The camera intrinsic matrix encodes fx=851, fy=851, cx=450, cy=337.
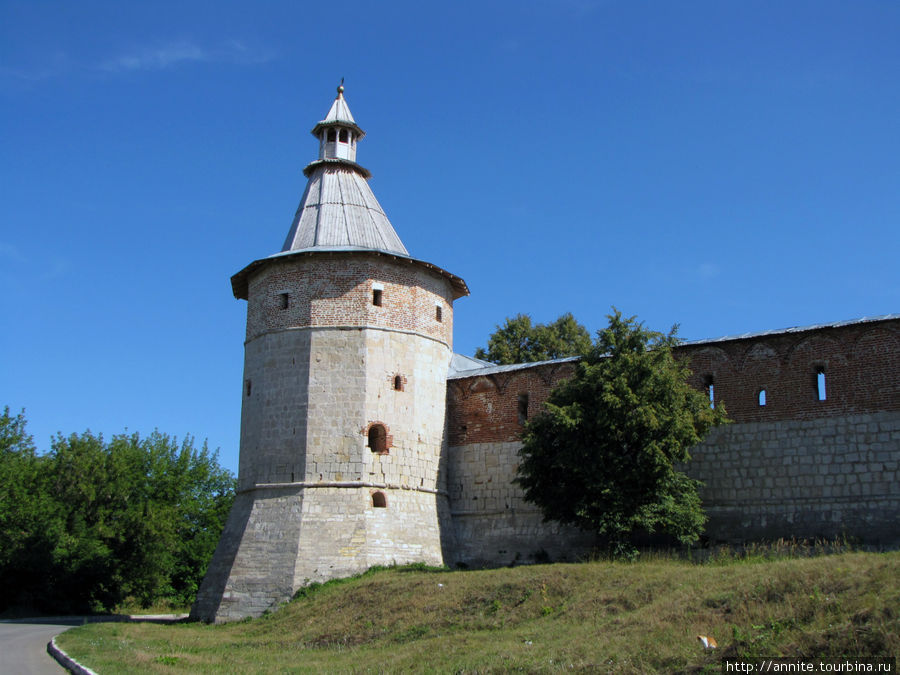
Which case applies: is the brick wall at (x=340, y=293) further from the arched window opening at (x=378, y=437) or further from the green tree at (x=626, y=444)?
the green tree at (x=626, y=444)

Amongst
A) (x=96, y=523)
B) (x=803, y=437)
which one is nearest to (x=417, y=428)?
(x=803, y=437)

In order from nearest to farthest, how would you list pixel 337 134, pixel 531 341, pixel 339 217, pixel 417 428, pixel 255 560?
pixel 255 560, pixel 417 428, pixel 339 217, pixel 337 134, pixel 531 341

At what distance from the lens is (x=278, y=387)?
72.5ft

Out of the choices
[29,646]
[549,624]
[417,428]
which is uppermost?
[417,428]

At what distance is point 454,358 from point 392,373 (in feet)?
12.6

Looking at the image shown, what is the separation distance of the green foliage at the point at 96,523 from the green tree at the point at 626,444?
58.4 feet

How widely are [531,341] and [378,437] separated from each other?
16188mm

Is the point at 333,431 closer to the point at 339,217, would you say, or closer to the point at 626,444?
the point at 339,217

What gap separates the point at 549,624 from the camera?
1340 cm

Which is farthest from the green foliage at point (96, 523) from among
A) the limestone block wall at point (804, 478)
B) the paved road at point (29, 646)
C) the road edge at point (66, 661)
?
the limestone block wall at point (804, 478)

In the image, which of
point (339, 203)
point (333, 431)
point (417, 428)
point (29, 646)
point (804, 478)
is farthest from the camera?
point (339, 203)

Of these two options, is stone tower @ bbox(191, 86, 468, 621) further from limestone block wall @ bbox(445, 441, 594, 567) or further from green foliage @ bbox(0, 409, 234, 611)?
green foliage @ bbox(0, 409, 234, 611)

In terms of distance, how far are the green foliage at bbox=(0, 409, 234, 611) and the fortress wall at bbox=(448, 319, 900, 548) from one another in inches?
650

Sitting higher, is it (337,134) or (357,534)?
(337,134)
